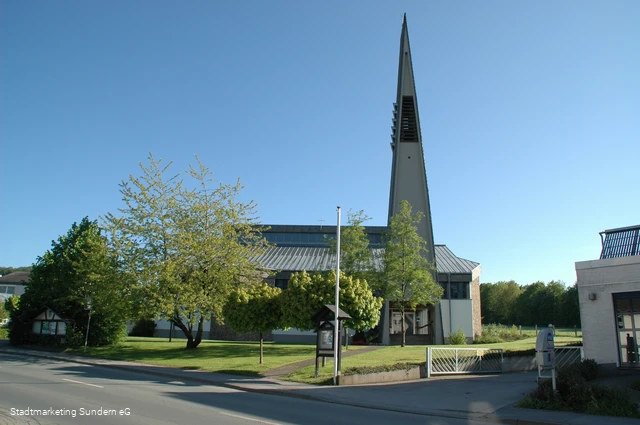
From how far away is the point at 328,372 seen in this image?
20.0m

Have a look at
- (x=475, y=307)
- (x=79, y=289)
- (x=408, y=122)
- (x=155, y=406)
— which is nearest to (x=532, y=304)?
(x=475, y=307)

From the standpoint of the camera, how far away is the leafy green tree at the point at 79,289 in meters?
28.7

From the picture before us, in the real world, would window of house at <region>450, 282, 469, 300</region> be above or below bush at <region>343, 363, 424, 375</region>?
above

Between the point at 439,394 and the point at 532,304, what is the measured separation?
79876 mm

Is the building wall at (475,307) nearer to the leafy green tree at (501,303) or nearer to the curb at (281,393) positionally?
the curb at (281,393)

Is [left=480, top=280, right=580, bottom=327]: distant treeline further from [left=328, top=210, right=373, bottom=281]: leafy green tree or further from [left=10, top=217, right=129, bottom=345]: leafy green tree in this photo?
[left=10, top=217, right=129, bottom=345]: leafy green tree

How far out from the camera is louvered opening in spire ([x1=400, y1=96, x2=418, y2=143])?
149 feet

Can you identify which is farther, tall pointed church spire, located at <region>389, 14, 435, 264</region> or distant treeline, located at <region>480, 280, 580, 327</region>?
distant treeline, located at <region>480, 280, 580, 327</region>

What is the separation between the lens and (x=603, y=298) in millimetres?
16469

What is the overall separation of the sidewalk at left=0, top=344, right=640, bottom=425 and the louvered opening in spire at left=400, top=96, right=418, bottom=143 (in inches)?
1117

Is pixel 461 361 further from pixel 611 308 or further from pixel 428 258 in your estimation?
pixel 428 258

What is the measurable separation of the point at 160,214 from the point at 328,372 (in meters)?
16.5

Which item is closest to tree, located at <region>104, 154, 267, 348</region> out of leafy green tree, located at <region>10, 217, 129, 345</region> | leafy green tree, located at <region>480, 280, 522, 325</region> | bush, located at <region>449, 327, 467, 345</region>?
leafy green tree, located at <region>10, 217, 129, 345</region>

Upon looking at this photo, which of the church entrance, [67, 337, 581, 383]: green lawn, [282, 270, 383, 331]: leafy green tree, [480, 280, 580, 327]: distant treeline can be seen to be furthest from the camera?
[480, 280, 580, 327]: distant treeline
